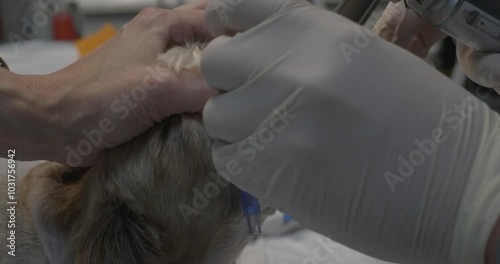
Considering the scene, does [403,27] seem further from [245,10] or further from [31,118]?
[31,118]

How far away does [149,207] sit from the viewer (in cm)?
99

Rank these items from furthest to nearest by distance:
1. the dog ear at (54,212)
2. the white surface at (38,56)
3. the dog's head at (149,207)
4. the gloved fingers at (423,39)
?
the white surface at (38,56) → the gloved fingers at (423,39) → the dog ear at (54,212) → the dog's head at (149,207)

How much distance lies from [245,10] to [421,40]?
1.78ft

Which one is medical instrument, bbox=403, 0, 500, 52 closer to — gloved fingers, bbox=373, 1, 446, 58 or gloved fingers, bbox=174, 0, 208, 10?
gloved fingers, bbox=373, 1, 446, 58

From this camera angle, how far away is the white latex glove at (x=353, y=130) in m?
0.74

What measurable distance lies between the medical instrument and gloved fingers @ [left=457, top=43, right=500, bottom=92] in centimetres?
5

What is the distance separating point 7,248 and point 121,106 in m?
0.39

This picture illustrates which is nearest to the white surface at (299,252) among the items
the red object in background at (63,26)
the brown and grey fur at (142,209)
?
the brown and grey fur at (142,209)

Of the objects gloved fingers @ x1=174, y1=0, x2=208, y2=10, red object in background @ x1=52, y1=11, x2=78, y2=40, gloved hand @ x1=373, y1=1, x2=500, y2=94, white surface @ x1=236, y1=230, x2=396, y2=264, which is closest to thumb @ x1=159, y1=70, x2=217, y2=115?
gloved fingers @ x1=174, y1=0, x2=208, y2=10

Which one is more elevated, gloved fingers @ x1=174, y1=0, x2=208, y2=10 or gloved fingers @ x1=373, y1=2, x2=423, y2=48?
gloved fingers @ x1=174, y1=0, x2=208, y2=10

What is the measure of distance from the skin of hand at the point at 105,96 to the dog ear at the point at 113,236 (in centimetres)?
10

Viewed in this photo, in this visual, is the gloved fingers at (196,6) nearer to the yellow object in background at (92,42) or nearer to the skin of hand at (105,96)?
the skin of hand at (105,96)

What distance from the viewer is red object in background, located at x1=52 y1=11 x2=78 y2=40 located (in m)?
2.70

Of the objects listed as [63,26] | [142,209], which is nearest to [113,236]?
[142,209]
